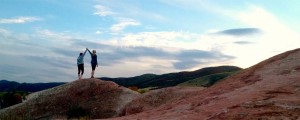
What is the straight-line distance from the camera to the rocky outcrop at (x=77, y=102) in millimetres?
27750

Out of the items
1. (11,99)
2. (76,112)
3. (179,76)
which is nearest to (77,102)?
(76,112)

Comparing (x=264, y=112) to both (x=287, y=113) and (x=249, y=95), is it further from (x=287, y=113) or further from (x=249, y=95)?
(x=249, y=95)

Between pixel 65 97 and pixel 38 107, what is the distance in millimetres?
1926

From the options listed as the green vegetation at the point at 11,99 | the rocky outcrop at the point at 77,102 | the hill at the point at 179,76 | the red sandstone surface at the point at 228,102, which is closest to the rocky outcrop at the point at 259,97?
the red sandstone surface at the point at 228,102

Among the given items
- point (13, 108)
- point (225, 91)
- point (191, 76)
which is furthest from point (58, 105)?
point (191, 76)

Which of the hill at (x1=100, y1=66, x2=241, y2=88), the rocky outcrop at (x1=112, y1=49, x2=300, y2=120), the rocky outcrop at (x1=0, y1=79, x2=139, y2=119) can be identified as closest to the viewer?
the rocky outcrop at (x1=112, y1=49, x2=300, y2=120)

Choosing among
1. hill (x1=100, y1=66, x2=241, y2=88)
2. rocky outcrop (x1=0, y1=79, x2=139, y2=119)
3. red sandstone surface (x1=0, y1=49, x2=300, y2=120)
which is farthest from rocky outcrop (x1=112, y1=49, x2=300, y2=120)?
hill (x1=100, y1=66, x2=241, y2=88)

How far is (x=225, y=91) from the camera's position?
14.3 meters

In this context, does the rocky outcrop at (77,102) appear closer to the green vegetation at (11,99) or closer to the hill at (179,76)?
the green vegetation at (11,99)

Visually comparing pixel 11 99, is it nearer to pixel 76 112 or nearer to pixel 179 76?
pixel 76 112

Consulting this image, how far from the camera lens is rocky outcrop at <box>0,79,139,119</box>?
91.0ft

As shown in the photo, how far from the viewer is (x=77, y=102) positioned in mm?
28969

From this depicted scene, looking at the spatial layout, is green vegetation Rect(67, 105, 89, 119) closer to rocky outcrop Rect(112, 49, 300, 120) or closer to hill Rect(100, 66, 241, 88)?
rocky outcrop Rect(112, 49, 300, 120)

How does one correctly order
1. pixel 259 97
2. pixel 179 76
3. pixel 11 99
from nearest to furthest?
1. pixel 259 97
2. pixel 11 99
3. pixel 179 76
